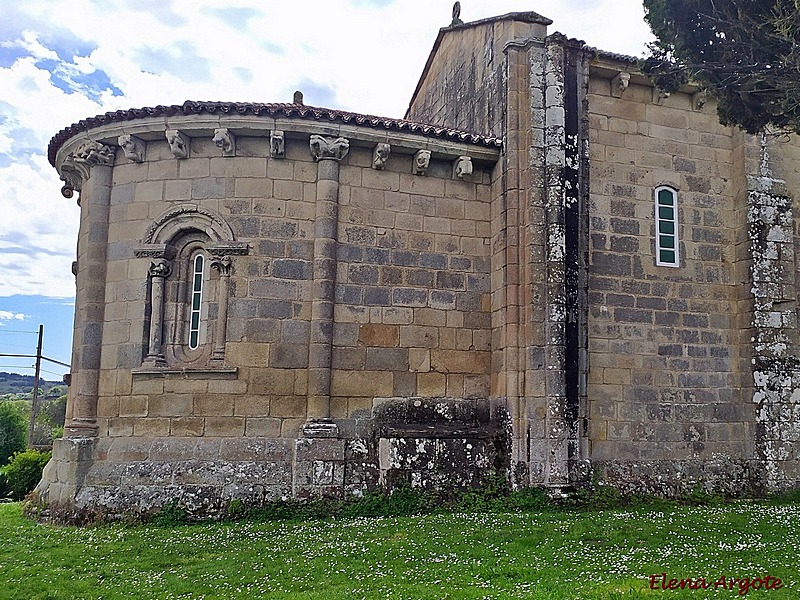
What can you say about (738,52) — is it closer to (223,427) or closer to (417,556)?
(417,556)

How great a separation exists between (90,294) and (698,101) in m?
10.0

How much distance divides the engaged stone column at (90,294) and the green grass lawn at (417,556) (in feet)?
5.32

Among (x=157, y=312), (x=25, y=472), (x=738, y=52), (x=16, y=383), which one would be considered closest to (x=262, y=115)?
(x=157, y=312)

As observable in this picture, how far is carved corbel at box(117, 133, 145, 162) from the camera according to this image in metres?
10.3

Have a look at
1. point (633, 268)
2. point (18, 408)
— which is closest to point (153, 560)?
point (633, 268)

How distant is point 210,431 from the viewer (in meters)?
9.83

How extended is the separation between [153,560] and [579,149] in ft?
26.2

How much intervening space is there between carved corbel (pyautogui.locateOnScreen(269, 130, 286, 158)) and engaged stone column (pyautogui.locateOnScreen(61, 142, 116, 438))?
2409 mm

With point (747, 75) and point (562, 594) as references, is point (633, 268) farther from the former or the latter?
point (562, 594)

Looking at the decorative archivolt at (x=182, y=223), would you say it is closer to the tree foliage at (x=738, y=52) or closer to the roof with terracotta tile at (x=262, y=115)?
the roof with terracotta tile at (x=262, y=115)

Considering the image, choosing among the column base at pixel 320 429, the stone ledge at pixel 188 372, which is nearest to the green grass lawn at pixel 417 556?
the column base at pixel 320 429

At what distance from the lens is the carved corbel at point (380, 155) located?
10508 mm

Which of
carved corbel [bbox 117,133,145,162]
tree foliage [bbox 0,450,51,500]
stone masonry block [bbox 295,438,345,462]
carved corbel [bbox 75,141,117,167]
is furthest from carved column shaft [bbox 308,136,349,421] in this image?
tree foliage [bbox 0,450,51,500]

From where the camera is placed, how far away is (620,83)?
37.4ft
